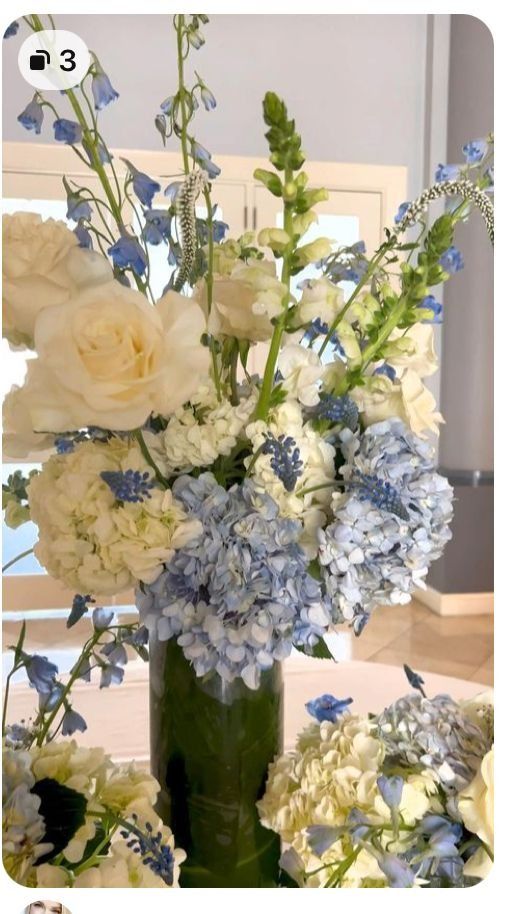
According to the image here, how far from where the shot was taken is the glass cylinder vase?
530 millimetres

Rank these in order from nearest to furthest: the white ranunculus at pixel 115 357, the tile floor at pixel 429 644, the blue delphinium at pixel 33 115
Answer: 1. the white ranunculus at pixel 115 357
2. the blue delphinium at pixel 33 115
3. the tile floor at pixel 429 644

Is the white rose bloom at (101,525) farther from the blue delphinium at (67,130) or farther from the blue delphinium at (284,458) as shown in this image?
the blue delphinium at (67,130)

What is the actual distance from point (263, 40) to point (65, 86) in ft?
11.5

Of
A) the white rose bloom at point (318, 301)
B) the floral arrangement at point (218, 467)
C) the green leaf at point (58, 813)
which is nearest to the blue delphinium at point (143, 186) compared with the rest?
the floral arrangement at point (218, 467)

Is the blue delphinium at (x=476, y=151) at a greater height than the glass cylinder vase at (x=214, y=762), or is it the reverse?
the blue delphinium at (x=476, y=151)

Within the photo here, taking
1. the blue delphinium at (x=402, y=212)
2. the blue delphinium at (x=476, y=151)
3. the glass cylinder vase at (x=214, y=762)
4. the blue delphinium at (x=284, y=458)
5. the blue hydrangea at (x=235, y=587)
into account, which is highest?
the blue delphinium at (x=476, y=151)

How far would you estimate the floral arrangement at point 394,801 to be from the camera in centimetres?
44

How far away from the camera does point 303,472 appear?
0.48 metres

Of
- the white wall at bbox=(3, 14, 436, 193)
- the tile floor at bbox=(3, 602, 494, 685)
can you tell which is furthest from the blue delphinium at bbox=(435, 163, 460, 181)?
the white wall at bbox=(3, 14, 436, 193)

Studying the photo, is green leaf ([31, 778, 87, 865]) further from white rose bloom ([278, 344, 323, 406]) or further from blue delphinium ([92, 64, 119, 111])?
blue delphinium ([92, 64, 119, 111])

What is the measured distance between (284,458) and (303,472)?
0.03 m

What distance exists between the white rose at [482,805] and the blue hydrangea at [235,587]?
0.40ft

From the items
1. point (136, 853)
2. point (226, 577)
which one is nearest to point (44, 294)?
point (226, 577)

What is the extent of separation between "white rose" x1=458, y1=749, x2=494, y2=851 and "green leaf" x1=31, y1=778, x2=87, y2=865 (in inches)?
8.8
